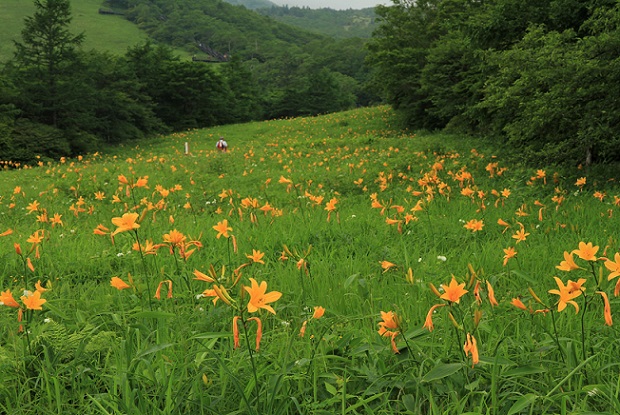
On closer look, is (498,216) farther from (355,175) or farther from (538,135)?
(355,175)

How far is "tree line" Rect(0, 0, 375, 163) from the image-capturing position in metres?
18.3

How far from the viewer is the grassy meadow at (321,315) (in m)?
1.35

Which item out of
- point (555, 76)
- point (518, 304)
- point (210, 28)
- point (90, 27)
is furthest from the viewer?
point (210, 28)

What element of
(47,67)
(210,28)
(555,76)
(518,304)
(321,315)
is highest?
(210,28)

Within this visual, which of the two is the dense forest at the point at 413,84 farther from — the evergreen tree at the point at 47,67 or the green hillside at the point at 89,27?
the green hillside at the point at 89,27

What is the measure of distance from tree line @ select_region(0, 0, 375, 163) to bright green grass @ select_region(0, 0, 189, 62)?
3763 cm

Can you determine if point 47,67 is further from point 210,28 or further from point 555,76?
point 210,28

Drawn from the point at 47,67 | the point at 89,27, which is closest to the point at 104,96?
the point at 47,67

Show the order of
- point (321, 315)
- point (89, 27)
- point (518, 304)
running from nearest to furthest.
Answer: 1. point (518, 304)
2. point (321, 315)
3. point (89, 27)

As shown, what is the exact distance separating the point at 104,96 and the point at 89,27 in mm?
71322

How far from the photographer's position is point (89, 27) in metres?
78.6

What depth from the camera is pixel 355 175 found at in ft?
23.7

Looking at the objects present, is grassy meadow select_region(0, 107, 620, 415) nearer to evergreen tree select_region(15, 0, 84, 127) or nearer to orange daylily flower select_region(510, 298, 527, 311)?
orange daylily flower select_region(510, 298, 527, 311)

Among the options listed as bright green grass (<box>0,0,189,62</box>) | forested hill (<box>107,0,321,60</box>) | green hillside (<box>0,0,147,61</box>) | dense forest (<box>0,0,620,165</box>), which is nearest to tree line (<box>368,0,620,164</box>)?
dense forest (<box>0,0,620,165</box>)
